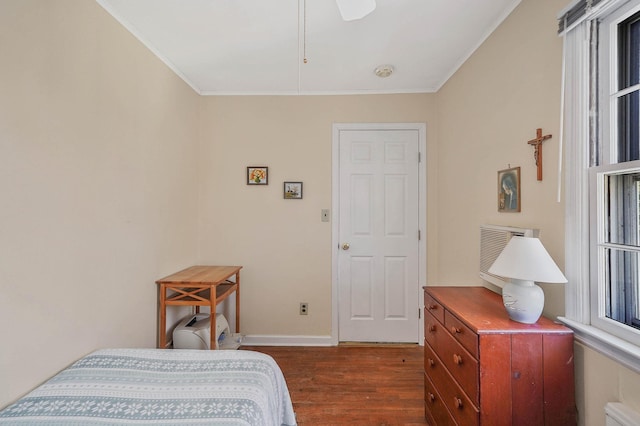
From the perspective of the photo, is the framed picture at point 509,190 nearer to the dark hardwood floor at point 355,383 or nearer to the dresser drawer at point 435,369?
the dresser drawer at point 435,369

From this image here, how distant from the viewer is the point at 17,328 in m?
1.18

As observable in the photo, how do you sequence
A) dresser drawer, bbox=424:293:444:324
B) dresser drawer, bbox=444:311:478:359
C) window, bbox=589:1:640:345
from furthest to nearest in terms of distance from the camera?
dresser drawer, bbox=424:293:444:324, dresser drawer, bbox=444:311:478:359, window, bbox=589:1:640:345

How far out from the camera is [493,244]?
1.75 m

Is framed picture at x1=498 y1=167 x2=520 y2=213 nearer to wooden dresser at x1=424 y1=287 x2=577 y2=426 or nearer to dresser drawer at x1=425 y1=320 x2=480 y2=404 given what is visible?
wooden dresser at x1=424 y1=287 x2=577 y2=426

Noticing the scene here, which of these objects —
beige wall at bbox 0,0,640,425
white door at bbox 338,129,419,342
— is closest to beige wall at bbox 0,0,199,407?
beige wall at bbox 0,0,640,425

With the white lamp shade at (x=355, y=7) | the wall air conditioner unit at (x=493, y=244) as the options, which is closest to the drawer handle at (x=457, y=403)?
the wall air conditioner unit at (x=493, y=244)

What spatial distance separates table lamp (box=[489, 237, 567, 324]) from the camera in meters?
1.14

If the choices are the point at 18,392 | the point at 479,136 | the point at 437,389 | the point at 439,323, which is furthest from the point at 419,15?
the point at 18,392

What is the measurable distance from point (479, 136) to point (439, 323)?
53.4 inches

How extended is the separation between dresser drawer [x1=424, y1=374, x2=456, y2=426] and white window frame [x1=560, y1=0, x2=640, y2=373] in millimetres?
745

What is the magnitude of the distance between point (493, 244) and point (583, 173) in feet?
2.26

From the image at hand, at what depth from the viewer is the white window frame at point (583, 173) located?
1113 millimetres

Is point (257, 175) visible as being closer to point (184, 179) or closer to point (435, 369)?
point (184, 179)

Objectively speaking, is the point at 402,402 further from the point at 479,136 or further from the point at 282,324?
the point at 479,136
